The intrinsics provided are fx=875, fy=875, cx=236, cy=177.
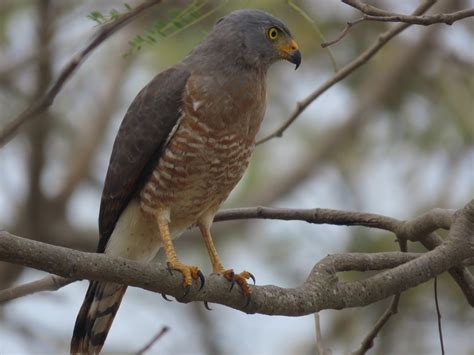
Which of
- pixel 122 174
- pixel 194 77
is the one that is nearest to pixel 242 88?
pixel 194 77

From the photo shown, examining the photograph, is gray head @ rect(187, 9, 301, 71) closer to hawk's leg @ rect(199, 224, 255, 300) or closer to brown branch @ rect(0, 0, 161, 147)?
hawk's leg @ rect(199, 224, 255, 300)

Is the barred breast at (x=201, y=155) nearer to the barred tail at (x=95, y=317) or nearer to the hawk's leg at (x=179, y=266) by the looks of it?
the hawk's leg at (x=179, y=266)

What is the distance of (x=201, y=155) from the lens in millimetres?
4629

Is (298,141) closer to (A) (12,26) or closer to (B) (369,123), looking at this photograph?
(B) (369,123)

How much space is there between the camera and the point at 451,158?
8.94 meters

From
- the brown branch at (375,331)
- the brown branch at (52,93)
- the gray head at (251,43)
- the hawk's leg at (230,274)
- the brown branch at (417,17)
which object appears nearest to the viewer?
the brown branch at (52,93)

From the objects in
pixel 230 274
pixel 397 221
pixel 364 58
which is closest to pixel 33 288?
pixel 230 274

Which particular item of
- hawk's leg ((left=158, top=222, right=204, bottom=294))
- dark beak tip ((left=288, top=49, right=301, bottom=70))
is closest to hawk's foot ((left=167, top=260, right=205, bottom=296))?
hawk's leg ((left=158, top=222, right=204, bottom=294))

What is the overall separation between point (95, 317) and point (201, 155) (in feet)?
3.63

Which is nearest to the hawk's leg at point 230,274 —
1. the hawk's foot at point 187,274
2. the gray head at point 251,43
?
the hawk's foot at point 187,274

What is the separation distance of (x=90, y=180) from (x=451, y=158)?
12.8 feet

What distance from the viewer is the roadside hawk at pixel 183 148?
4656 mm

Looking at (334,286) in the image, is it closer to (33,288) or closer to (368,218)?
(368,218)

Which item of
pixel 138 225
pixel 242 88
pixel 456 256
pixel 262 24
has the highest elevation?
pixel 262 24
